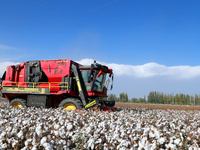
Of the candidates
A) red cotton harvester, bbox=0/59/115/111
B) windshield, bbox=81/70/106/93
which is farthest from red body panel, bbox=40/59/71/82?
windshield, bbox=81/70/106/93

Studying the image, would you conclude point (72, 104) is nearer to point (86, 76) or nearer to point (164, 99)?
point (86, 76)

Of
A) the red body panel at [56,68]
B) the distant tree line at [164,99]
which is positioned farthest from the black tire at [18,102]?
the distant tree line at [164,99]

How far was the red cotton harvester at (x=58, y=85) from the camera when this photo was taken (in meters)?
12.3

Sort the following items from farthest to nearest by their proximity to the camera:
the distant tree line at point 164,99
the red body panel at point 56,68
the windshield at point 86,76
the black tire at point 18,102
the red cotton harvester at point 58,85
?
1. the distant tree line at point 164,99
2. the black tire at point 18,102
3. the red body panel at point 56,68
4. the windshield at point 86,76
5. the red cotton harvester at point 58,85

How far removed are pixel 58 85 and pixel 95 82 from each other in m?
2.62

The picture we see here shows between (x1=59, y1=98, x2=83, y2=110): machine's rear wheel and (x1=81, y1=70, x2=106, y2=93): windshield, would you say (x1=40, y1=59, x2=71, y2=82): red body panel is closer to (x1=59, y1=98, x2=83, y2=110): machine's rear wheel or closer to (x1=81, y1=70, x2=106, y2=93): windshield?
(x1=81, y1=70, x2=106, y2=93): windshield

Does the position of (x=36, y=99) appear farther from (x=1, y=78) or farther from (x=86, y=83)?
(x=1, y=78)

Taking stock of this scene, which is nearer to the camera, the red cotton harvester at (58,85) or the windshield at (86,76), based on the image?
the red cotton harvester at (58,85)

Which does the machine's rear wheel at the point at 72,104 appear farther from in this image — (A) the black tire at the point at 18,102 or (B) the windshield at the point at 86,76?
(A) the black tire at the point at 18,102

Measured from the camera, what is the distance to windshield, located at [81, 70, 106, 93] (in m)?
12.5

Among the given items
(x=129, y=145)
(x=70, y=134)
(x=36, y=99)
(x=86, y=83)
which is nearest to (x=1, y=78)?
(x=36, y=99)

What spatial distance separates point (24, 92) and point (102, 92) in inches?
228

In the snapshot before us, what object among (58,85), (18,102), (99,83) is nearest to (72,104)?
(58,85)

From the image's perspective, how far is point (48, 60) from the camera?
14.1 metres
